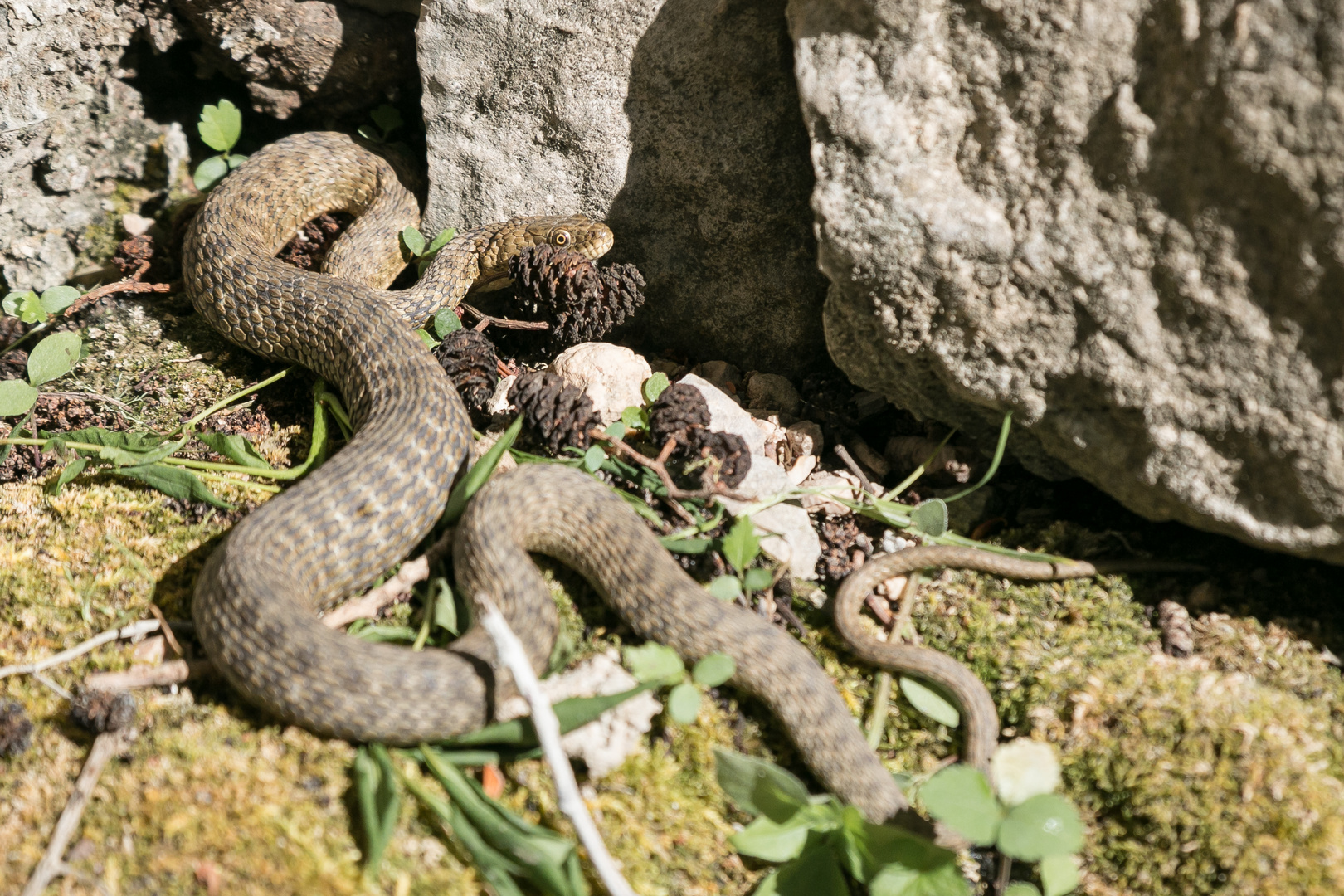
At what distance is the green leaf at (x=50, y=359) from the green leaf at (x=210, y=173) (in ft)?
4.58

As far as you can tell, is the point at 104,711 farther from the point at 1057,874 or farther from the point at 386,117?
the point at 386,117

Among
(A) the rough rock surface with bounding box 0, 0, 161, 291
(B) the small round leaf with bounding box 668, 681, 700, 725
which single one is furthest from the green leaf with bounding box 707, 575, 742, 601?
(A) the rough rock surface with bounding box 0, 0, 161, 291

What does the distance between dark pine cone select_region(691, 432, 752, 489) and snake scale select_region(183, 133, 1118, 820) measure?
1.43ft

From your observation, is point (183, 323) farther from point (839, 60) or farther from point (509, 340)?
point (839, 60)

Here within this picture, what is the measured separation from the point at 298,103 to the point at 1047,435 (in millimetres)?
4594

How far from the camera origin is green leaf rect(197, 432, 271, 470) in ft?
12.1

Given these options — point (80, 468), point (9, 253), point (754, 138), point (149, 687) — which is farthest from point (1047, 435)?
point (9, 253)

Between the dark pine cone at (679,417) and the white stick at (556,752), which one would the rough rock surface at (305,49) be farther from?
the white stick at (556,752)

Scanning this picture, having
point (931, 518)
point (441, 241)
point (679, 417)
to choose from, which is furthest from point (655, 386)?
point (441, 241)

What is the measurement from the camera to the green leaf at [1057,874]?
2693 millimetres

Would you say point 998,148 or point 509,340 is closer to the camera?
point 998,148

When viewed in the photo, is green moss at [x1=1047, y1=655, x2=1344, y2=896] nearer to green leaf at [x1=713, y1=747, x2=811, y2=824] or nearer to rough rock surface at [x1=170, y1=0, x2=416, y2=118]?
green leaf at [x1=713, y1=747, x2=811, y2=824]

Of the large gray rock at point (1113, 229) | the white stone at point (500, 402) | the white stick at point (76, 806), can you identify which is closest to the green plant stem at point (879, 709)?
the large gray rock at point (1113, 229)

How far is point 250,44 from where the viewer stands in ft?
15.5
